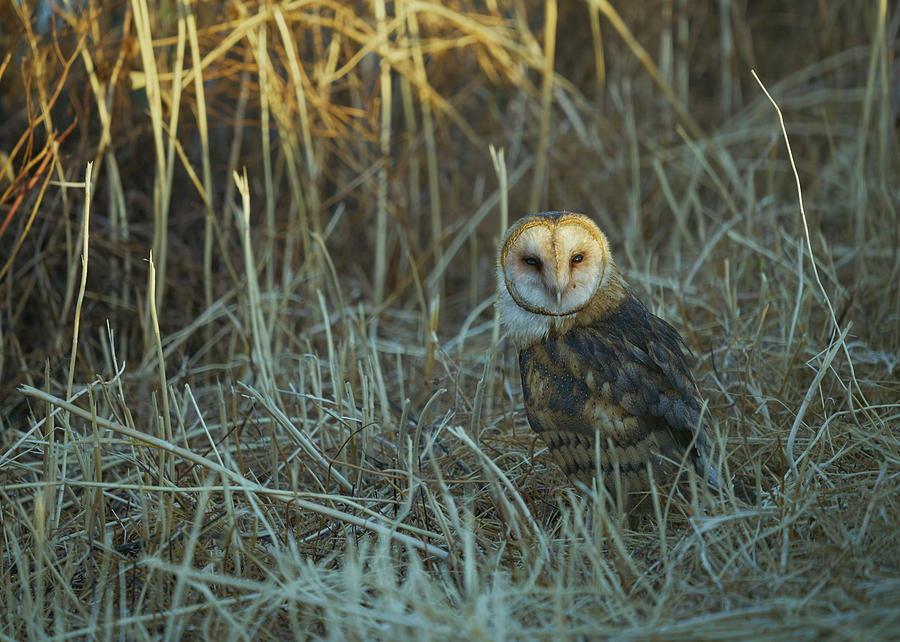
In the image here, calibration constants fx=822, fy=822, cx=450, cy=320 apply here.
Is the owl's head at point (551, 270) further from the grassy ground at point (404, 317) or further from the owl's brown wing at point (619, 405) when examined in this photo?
the grassy ground at point (404, 317)

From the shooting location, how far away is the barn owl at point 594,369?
2.15m

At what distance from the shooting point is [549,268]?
2.22 m

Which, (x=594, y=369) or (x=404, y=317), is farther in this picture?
(x=404, y=317)

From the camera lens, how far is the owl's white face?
86.8 inches

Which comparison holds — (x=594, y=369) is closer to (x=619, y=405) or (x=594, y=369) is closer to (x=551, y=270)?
(x=619, y=405)

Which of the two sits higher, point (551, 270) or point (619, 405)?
point (551, 270)

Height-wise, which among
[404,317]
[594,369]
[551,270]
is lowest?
[404,317]

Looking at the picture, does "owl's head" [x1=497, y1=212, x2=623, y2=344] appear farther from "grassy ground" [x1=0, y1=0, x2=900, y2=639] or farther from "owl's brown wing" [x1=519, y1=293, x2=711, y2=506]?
"grassy ground" [x1=0, y1=0, x2=900, y2=639]

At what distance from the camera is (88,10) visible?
10.5ft

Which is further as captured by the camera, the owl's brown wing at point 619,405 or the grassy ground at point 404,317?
the owl's brown wing at point 619,405

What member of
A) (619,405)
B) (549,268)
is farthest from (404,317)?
(619,405)

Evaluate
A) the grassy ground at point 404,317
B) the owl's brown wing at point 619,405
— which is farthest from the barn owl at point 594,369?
the grassy ground at point 404,317

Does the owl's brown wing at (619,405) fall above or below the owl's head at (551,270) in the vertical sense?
below

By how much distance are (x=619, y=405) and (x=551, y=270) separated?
0.40m
